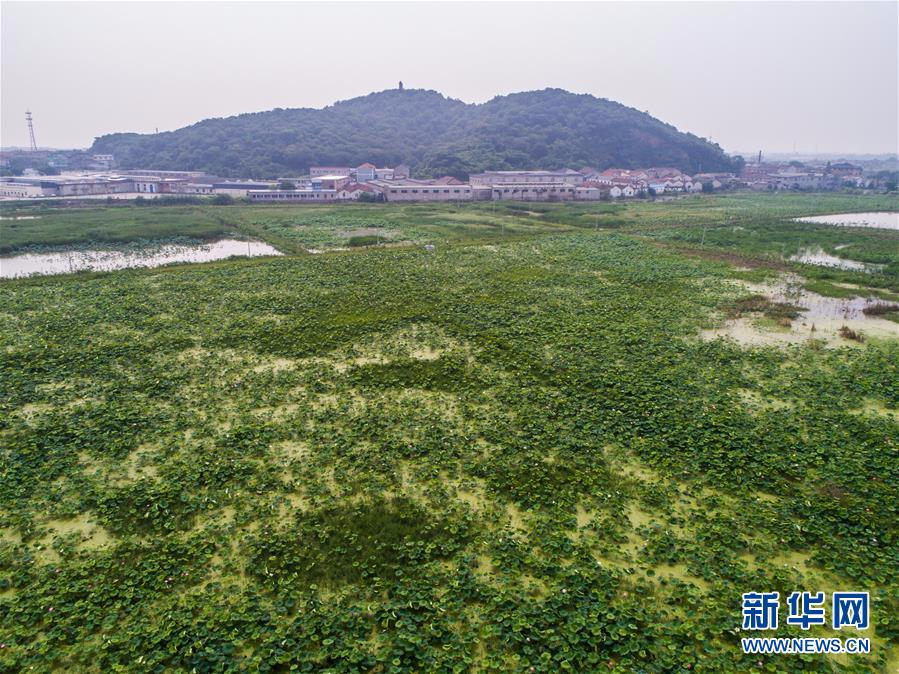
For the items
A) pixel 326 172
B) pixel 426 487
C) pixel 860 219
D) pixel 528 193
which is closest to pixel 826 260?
pixel 860 219

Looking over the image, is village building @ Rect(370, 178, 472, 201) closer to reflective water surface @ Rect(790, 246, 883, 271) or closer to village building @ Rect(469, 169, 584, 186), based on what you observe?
village building @ Rect(469, 169, 584, 186)

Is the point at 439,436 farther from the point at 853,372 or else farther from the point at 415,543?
the point at 853,372

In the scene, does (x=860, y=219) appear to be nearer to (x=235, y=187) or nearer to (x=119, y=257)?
(x=119, y=257)

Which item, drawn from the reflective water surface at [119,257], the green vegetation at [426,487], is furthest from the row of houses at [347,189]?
the green vegetation at [426,487]

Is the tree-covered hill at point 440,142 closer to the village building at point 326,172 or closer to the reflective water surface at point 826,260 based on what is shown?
the village building at point 326,172

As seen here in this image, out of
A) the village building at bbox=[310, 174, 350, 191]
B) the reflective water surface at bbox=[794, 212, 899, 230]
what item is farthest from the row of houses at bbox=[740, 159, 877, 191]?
the village building at bbox=[310, 174, 350, 191]
